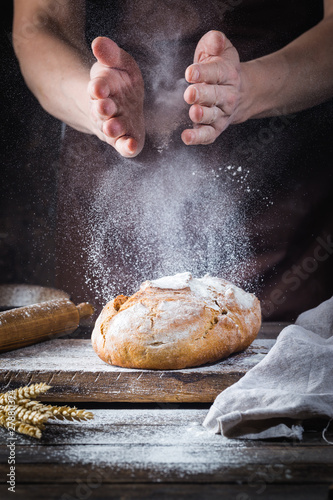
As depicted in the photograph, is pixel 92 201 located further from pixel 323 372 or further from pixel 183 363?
pixel 323 372

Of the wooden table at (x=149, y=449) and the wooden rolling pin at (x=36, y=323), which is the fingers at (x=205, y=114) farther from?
the wooden table at (x=149, y=449)

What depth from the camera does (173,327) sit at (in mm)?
1099

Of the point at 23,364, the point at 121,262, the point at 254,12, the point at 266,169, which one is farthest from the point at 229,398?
the point at 254,12

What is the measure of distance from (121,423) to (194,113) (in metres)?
1.09

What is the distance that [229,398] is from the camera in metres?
0.90

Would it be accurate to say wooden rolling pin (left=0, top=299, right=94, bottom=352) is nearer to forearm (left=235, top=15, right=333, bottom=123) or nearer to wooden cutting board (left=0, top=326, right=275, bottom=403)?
wooden cutting board (left=0, top=326, right=275, bottom=403)

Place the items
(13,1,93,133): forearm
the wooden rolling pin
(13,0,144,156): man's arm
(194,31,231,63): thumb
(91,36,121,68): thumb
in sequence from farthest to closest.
Result: (13,1,93,133): forearm < (13,0,144,156): man's arm < (194,31,231,63): thumb < (91,36,121,68): thumb < the wooden rolling pin

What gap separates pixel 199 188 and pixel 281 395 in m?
1.10

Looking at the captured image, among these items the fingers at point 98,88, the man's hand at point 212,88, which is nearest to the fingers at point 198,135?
the man's hand at point 212,88

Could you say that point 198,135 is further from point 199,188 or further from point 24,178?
point 24,178

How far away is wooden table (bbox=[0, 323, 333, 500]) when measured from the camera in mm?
675

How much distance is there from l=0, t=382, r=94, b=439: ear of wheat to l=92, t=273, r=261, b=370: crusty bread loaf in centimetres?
23

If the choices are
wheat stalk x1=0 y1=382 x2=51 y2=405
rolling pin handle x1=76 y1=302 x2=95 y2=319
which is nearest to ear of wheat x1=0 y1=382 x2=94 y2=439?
wheat stalk x1=0 y1=382 x2=51 y2=405

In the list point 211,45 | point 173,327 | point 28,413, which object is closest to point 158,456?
point 28,413
